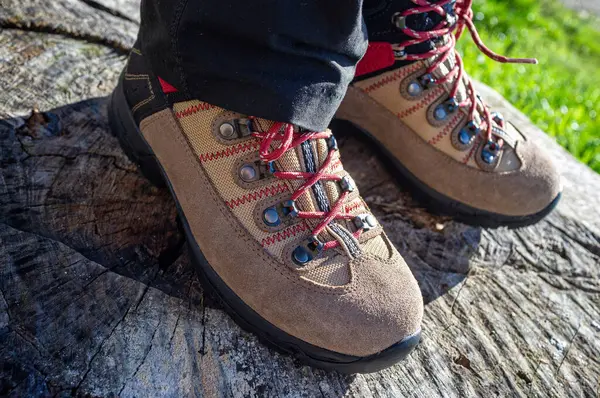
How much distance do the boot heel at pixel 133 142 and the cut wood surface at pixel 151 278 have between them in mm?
38

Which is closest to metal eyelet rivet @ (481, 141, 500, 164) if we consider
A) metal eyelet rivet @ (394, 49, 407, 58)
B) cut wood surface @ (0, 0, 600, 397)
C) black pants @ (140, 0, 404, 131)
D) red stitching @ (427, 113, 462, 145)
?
red stitching @ (427, 113, 462, 145)

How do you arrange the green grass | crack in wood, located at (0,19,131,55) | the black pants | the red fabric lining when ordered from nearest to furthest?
1. the black pants
2. the red fabric lining
3. crack in wood, located at (0,19,131,55)
4. the green grass

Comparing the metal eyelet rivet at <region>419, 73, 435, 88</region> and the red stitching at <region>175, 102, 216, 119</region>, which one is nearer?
the red stitching at <region>175, 102, 216, 119</region>

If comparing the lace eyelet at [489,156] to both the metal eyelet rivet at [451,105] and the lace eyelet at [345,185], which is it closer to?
the metal eyelet rivet at [451,105]

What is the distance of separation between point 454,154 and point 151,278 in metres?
0.95

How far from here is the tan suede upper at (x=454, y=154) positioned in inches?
65.1

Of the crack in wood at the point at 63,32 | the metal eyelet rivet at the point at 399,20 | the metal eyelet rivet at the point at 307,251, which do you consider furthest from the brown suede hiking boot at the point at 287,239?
the crack in wood at the point at 63,32

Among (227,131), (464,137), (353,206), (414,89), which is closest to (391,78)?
(414,89)

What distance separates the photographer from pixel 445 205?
1719mm

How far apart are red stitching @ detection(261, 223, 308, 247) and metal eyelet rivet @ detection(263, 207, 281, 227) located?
0.08 ft

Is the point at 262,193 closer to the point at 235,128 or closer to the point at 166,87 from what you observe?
the point at 235,128

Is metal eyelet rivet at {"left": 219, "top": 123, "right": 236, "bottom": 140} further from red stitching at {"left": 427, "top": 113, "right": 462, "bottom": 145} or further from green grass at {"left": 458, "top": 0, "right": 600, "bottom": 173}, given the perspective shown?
green grass at {"left": 458, "top": 0, "right": 600, "bottom": 173}

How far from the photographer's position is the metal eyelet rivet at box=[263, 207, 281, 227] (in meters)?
1.25

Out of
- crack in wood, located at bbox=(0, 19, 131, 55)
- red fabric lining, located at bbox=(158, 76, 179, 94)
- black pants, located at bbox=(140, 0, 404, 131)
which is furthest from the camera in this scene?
crack in wood, located at bbox=(0, 19, 131, 55)
